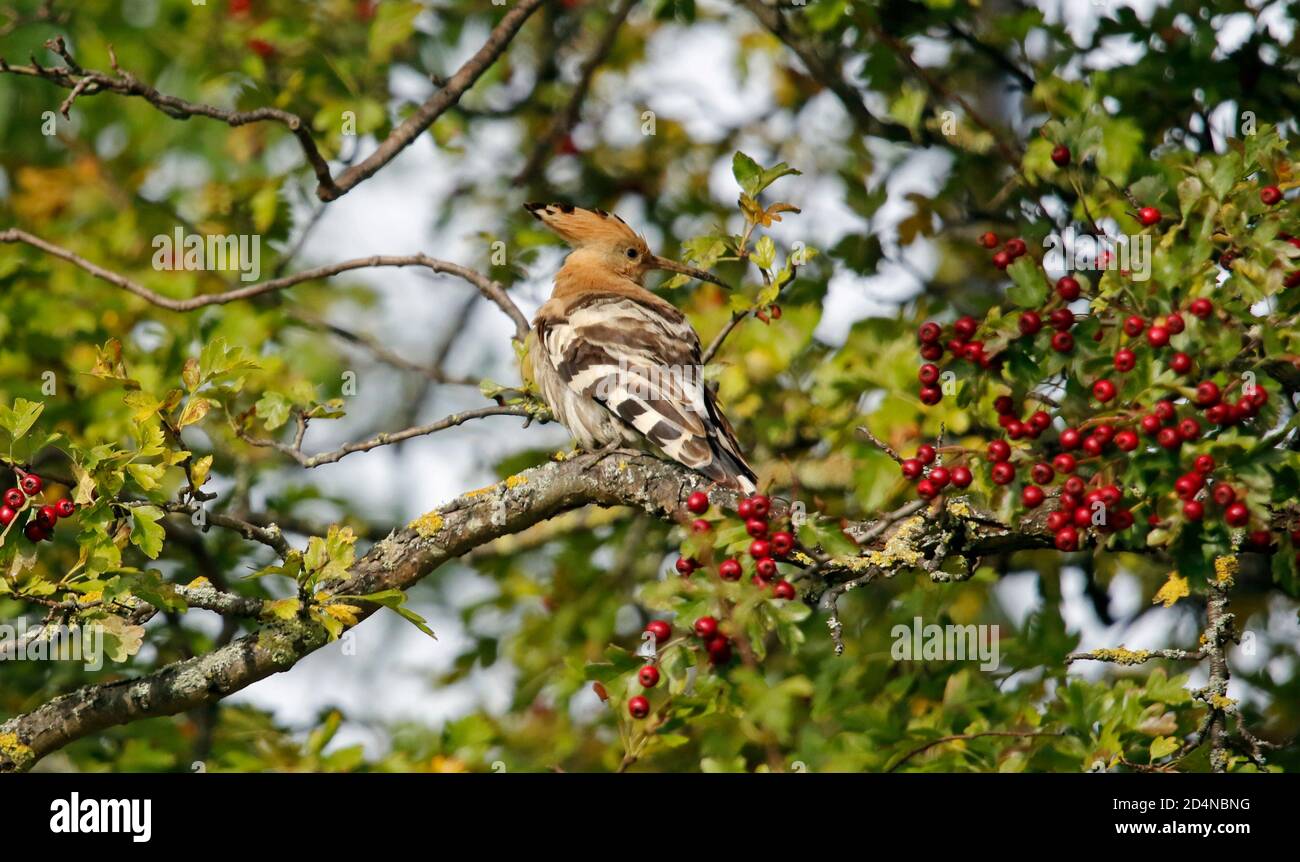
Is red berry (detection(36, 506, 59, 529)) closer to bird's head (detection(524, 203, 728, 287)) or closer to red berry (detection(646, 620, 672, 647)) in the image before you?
red berry (detection(646, 620, 672, 647))

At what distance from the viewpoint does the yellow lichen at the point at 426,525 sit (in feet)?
14.3

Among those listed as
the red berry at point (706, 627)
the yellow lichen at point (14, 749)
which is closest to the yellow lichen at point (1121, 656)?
the red berry at point (706, 627)

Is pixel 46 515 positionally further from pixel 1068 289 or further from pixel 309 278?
pixel 1068 289

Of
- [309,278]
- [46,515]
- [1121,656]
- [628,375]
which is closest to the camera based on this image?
[46,515]

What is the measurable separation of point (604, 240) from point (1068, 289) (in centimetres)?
331

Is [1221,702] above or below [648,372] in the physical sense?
below

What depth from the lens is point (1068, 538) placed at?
3.60 metres

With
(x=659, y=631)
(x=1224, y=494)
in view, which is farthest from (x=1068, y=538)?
(x=659, y=631)

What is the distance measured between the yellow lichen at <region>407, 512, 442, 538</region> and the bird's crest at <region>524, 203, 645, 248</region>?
8.35ft

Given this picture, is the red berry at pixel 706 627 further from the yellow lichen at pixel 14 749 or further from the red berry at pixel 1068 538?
the yellow lichen at pixel 14 749

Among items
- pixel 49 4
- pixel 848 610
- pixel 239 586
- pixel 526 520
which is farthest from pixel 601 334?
pixel 49 4

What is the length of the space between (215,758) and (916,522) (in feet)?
9.42

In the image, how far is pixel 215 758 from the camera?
5.32m

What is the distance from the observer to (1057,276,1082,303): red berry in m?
3.65
